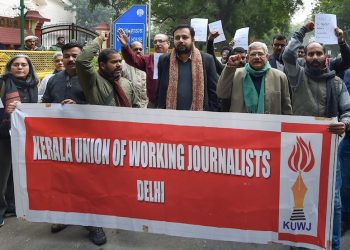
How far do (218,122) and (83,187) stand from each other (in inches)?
46.9

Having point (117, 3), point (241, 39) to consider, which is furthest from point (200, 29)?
point (117, 3)

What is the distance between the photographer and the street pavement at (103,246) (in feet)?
12.3

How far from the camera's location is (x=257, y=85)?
3.63 m

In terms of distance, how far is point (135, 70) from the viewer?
5.50 meters

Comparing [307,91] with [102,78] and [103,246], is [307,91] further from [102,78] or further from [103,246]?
[103,246]

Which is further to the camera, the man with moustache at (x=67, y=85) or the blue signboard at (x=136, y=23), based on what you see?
the blue signboard at (x=136, y=23)

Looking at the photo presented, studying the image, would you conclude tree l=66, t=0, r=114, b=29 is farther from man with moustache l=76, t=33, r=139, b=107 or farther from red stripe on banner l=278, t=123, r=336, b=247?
red stripe on banner l=278, t=123, r=336, b=247

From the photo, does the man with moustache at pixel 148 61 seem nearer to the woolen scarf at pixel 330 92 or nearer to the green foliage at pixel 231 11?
the woolen scarf at pixel 330 92

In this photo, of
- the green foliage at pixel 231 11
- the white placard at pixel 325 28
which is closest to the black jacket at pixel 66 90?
the white placard at pixel 325 28

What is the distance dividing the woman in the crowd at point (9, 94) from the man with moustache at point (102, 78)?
2.66 ft

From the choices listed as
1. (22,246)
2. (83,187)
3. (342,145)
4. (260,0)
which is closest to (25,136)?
(83,187)

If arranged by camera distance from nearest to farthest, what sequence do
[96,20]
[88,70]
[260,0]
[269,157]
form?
[269,157] → [88,70] → [260,0] → [96,20]

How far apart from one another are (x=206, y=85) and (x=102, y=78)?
1.00 meters

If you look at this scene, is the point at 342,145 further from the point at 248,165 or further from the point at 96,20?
the point at 96,20
